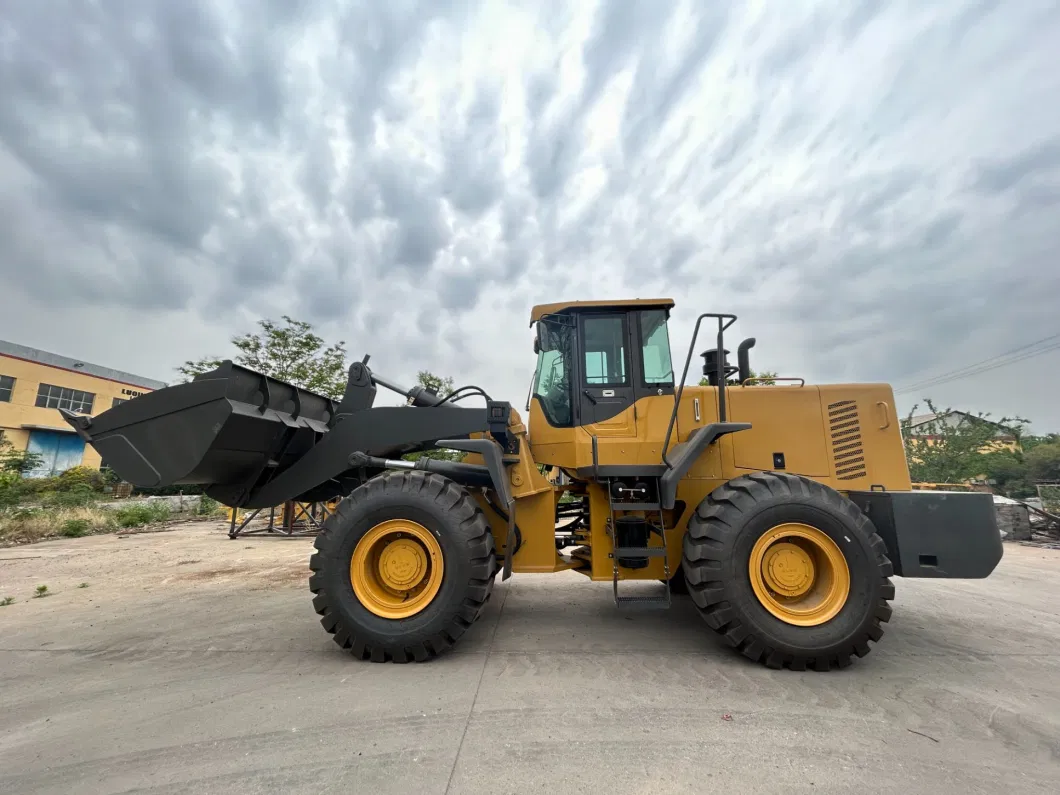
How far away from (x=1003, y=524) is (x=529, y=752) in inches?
549

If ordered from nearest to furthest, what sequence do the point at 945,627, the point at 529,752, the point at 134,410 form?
the point at 529,752, the point at 134,410, the point at 945,627

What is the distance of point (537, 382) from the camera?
4.22 meters

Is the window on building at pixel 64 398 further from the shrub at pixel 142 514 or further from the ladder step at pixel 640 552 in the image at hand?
the ladder step at pixel 640 552

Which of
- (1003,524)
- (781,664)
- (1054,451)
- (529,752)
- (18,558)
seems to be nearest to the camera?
(529,752)

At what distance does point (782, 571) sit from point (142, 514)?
16755mm

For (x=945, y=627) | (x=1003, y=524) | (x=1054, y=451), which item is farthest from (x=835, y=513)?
(x=1054, y=451)

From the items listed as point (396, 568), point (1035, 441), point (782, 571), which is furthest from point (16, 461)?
point (1035, 441)

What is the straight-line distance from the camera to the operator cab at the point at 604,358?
12.7ft

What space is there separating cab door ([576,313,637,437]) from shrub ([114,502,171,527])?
594 inches

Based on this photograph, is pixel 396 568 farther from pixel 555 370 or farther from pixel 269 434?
pixel 555 370

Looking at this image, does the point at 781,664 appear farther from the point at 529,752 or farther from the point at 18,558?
the point at 18,558

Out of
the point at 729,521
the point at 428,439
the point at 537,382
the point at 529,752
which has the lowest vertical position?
the point at 529,752

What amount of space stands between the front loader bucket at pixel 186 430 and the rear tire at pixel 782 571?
366 cm

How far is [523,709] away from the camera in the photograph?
249 cm
